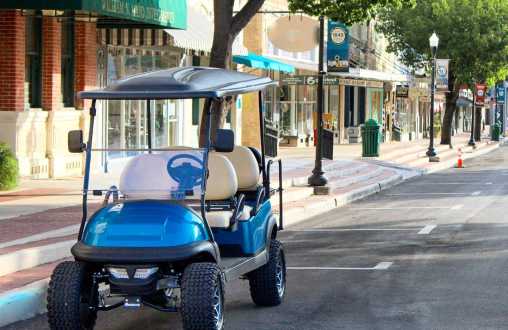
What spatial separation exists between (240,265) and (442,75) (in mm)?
41892

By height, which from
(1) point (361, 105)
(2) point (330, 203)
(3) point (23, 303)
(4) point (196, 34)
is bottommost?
(2) point (330, 203)

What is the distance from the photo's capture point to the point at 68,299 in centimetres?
895

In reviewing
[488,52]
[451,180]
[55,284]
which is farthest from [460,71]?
[55,284]

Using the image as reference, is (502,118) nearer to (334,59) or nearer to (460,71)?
(460,71)

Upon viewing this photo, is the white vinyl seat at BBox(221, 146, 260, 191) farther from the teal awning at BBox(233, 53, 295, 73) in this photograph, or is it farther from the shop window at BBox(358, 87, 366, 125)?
the shop window at BBox(358, 87, 366, 125)

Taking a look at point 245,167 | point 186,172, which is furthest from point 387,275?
point 186,172

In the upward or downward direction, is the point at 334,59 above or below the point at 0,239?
above

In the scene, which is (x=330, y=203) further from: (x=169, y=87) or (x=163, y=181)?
(x=169, y=87)

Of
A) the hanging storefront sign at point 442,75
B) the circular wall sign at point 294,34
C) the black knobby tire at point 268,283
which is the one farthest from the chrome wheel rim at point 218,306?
the hanging storefront sign at point 442,75

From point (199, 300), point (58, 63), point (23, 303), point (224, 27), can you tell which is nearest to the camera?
point (199, 300)

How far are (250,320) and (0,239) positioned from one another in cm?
461

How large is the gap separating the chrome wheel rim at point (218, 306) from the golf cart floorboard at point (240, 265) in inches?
21.9

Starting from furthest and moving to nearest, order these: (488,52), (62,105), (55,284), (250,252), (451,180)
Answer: (488,52), (451,180), (62,105), (250,252), (55,284)

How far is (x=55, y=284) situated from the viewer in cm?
903
